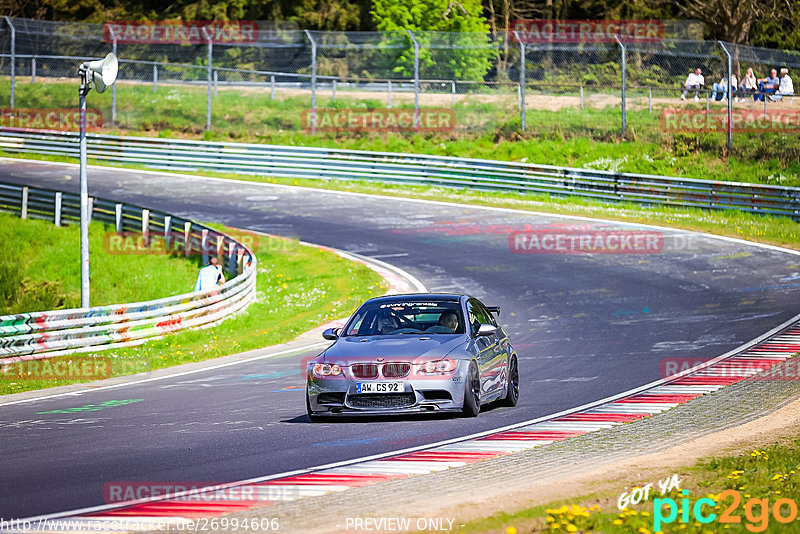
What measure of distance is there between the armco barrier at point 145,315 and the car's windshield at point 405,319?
748 centimetres

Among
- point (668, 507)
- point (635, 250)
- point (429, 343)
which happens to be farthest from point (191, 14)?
point (668, 507)

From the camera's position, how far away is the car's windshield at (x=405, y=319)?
12.5m

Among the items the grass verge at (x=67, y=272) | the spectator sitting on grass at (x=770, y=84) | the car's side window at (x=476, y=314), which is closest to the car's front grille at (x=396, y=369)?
the car's side window at (x=476, y=314)

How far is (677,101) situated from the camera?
3741cm

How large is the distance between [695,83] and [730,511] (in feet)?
102

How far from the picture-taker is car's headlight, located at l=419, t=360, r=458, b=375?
446 inches

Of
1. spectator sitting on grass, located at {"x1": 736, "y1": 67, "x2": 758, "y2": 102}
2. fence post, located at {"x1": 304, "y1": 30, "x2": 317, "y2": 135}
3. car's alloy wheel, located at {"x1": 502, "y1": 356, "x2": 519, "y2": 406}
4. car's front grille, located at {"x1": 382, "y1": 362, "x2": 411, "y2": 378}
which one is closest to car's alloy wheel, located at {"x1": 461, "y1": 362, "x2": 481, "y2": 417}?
car's front grille, located at {"x1": 382, "y1": 362, "x2": 411, "y2": 378}

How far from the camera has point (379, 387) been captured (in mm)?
11320

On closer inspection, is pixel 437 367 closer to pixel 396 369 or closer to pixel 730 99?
pixel 396 369

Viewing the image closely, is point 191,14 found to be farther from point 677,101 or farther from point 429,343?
point 429,343

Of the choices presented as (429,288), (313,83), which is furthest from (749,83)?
(429,288)

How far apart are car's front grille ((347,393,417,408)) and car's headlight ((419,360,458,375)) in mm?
285

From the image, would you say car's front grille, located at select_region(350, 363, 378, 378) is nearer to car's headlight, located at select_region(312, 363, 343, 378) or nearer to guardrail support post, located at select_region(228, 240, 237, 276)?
car's headlight, located at select_region(312, 363, 343, 378)

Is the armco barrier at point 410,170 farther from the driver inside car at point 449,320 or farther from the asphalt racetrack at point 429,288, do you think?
the driver inside car at point 449,320
